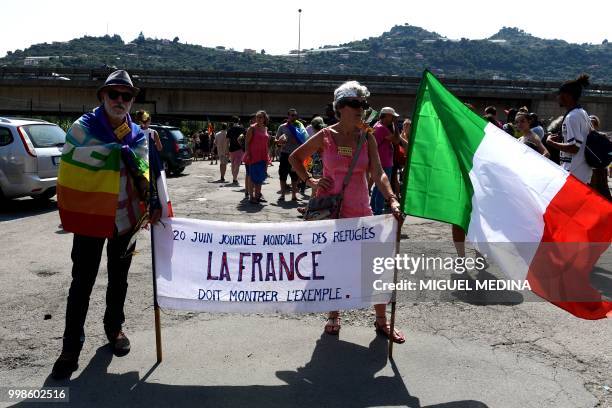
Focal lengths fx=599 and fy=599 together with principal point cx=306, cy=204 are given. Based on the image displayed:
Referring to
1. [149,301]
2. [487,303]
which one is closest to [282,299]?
[149,301]

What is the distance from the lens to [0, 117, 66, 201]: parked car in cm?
1107

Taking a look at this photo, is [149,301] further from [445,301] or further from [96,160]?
[445,301]

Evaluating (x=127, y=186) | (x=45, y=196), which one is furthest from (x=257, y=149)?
(x=127, y=186)

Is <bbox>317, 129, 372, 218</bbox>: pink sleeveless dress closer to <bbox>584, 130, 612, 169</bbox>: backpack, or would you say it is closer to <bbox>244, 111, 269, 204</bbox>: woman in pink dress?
<bbox>584, 130, 612, 169</bbox>: backpack

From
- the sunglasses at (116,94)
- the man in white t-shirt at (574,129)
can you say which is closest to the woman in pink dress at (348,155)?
the sunglasses at (116,94)

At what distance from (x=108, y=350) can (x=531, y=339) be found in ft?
11.1

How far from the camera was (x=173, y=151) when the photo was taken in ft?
63.7

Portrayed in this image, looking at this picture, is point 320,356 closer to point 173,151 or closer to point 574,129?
point 574,129

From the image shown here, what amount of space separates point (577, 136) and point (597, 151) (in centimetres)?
29

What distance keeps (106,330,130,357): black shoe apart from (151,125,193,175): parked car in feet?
47.8

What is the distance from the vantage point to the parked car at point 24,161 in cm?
1107

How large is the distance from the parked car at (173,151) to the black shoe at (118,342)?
1458cm

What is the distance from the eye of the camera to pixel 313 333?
5031 millimetres

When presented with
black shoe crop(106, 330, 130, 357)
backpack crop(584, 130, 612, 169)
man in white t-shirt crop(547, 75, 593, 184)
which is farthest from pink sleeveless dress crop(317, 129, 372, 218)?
backpack crop(584, 130, 612, 169)
